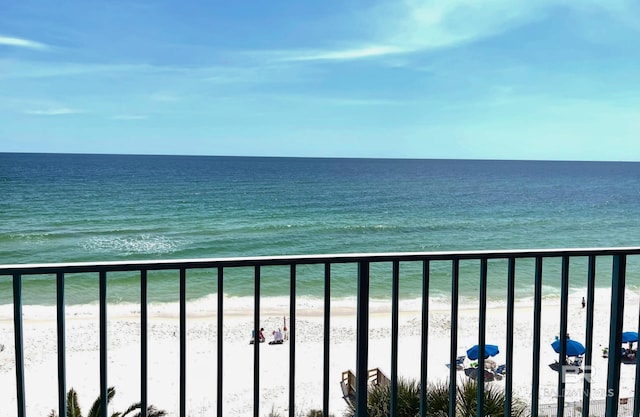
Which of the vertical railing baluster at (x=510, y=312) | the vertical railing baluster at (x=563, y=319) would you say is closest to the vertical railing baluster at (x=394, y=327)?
the vertical railing baluster at (x=510, y=312)

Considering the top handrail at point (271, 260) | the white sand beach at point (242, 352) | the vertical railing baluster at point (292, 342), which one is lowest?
the white sand beach at point (242, 352)

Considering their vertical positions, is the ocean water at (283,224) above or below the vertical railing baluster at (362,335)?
below

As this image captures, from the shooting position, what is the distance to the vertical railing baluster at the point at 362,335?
→ 183 centimetres

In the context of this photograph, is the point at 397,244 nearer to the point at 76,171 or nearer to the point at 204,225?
the point at 204,225

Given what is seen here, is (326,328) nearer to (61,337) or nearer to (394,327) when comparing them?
(394,327)

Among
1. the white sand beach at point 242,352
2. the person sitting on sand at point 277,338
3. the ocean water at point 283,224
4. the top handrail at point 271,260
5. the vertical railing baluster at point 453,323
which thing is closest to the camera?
the top handrail at point 271,260

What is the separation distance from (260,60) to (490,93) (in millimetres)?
28804

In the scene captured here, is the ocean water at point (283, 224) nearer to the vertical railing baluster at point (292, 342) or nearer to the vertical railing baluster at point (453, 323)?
the vertical railing baluster at point (453, 323)

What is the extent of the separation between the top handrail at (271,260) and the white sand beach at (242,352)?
7.51 meters

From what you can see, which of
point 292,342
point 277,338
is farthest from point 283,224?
point 292,342

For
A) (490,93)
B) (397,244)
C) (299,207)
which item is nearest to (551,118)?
(490,93)

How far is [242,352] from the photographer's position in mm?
12062

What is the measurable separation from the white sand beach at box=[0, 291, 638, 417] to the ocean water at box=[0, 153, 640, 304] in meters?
1.20

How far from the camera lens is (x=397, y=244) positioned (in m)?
26.9
